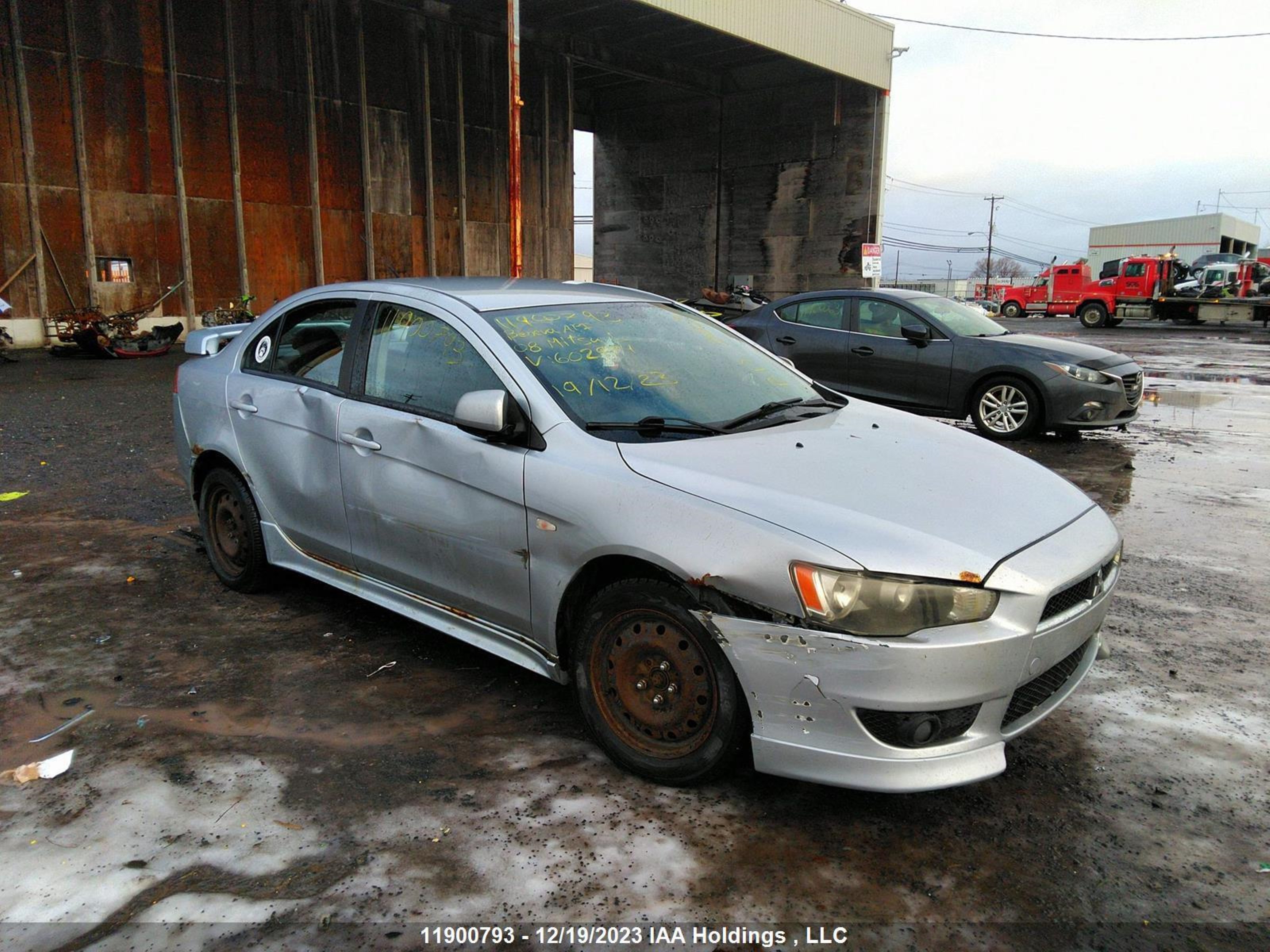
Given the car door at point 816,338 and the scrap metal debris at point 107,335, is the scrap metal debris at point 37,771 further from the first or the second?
the scrap metal debris at point 107,335

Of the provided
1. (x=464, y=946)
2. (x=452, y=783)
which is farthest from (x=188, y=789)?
(x=464, y=946)

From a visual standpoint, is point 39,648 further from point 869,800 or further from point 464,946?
point 869,800

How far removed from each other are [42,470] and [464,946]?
7.16 metres

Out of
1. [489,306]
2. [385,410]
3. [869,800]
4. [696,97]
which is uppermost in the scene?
[696,97]

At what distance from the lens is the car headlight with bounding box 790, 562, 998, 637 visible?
2584 millimetres

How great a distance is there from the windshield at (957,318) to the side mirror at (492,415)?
7.48 metres

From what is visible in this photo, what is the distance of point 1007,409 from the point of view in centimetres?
945

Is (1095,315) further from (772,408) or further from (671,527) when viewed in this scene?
(671,527)

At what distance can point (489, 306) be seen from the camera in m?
3.83

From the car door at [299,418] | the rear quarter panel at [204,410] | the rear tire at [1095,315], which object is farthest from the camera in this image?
the rear tire at [1095,315]

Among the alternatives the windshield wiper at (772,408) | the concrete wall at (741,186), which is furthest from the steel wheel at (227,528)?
the concrete wall at (741,186)

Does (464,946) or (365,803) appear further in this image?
(365,803)

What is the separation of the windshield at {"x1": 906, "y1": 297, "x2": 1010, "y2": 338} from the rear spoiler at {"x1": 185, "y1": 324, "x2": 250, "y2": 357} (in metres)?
7.03

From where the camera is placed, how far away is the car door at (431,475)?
3.37 meters
